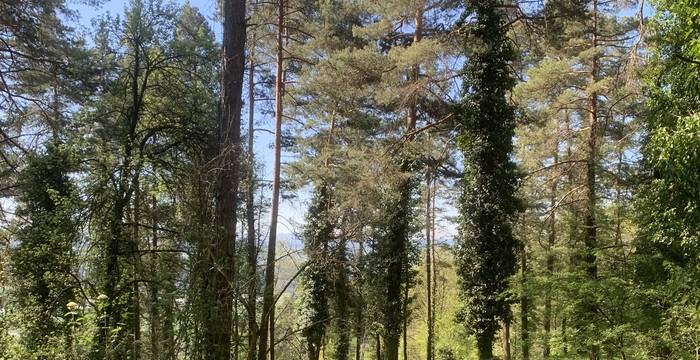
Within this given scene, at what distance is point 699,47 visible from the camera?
5.20 metres

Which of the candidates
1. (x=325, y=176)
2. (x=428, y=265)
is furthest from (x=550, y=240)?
(x=325, y=176)

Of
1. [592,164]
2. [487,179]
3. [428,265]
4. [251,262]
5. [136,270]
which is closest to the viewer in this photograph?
[251,262]

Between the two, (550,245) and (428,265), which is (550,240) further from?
(428,265)

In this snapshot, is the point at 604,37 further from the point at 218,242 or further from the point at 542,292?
the point at 218,242

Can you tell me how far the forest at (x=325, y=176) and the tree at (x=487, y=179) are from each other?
0.15 feet

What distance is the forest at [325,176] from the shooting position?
4.56 metres

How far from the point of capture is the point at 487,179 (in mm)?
10031

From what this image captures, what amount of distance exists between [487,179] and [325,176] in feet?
15.3

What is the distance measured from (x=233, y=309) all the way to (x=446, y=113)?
9165 millimetres

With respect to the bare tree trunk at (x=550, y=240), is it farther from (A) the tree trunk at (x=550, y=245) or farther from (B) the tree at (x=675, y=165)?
(B) the tree at (x=675, y=165)

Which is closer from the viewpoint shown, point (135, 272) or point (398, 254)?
point (135, 272)

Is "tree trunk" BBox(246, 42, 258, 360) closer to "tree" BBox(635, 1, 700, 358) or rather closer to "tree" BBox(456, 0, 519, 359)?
"tree" BBox(635, 1, 700, 358)

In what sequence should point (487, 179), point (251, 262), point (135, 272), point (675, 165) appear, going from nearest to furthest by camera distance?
point (251, 262) < point (675, 165) < point (135, 272) < point (487, 179)

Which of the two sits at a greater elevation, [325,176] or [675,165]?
[325,176]
